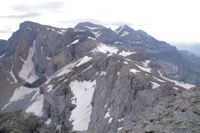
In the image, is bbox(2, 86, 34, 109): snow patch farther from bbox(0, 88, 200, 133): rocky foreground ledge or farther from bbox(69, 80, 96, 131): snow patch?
bbox(0, 88, 200, 133): rocky foreground ledge

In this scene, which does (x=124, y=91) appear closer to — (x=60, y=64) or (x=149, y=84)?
(x=149, y=84)

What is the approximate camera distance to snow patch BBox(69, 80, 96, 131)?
58.6 meters

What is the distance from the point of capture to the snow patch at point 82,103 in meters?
58.6

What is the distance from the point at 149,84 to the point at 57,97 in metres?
48.8

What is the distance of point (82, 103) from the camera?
6738 cm

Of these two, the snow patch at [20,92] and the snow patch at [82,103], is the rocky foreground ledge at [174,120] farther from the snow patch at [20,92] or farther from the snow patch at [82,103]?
the snow patch at [20,92]

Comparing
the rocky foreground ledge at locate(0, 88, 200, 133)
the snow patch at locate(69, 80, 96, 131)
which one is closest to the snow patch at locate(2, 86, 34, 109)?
the snow patch at locate(69, 80, 96, 131)

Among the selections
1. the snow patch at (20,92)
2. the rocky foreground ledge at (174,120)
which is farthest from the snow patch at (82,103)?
the snow patch at (20,92)

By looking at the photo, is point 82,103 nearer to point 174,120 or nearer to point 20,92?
point 174,120

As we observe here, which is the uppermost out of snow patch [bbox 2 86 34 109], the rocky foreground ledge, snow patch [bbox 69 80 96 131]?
the rocky foreground ledge

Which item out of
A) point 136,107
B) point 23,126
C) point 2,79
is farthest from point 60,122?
point 2,79

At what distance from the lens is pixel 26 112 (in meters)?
95.0

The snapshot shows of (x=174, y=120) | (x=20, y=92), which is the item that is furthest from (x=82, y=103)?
(x=20, y=92)

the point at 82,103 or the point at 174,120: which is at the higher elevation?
the point at 174,120
